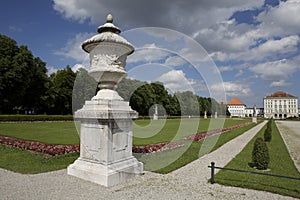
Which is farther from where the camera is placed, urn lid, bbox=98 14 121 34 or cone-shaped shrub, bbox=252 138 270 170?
cone-shaped shrub, bbox=252 138 270 170

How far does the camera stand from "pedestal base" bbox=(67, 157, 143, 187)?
5793 millimetres

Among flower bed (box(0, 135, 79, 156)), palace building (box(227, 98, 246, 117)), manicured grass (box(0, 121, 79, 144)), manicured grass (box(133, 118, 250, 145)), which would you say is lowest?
manicured grass (box(133, 118, 250, 145))

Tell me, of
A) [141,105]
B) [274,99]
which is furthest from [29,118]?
[274,99]

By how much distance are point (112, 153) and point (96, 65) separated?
2474 mm

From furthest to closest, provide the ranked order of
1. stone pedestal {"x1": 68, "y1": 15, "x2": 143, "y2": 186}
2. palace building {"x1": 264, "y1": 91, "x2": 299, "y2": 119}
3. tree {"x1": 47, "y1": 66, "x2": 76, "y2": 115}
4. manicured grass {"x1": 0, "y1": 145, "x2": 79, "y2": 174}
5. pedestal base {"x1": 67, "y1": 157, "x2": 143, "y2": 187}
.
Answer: palace building {"x1": 264, "y1": 91, "x2": 299, "y2": 119} < tree {"x1": 47, "y1": 66, "x2": 76, "y2": 115} < manicured grass {"x1": 0, "y1": 145, "x2": 79, "y2": 174} < stone pedestal {"x1": 68, "y1": 15, "x2": 143, "y2": 186} < pedestal base {"x1": 67, "y1": 157, "x2": 143, "y2": 187}

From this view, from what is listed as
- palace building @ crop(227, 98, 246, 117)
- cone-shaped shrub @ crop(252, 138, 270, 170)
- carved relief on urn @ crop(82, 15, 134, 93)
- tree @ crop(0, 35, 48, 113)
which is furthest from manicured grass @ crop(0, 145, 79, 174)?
palace building @ crop(227, 98, 246, 117)

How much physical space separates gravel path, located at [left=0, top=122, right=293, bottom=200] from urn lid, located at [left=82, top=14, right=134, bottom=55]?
12.3ft

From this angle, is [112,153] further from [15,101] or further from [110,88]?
[15,101]

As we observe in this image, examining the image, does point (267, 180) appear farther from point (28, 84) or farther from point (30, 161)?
point (28, 84)

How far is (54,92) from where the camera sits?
129 ft

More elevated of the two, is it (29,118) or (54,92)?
(54,92)

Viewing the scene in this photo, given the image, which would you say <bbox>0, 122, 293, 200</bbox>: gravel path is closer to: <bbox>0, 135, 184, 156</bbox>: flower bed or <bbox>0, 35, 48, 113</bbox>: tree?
<bbox>0, 135, 184, 156</bbox>: flower bed

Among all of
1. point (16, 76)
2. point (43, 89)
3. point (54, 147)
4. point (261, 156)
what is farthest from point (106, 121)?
point (43, 89)

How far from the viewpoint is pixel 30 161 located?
8.51m
